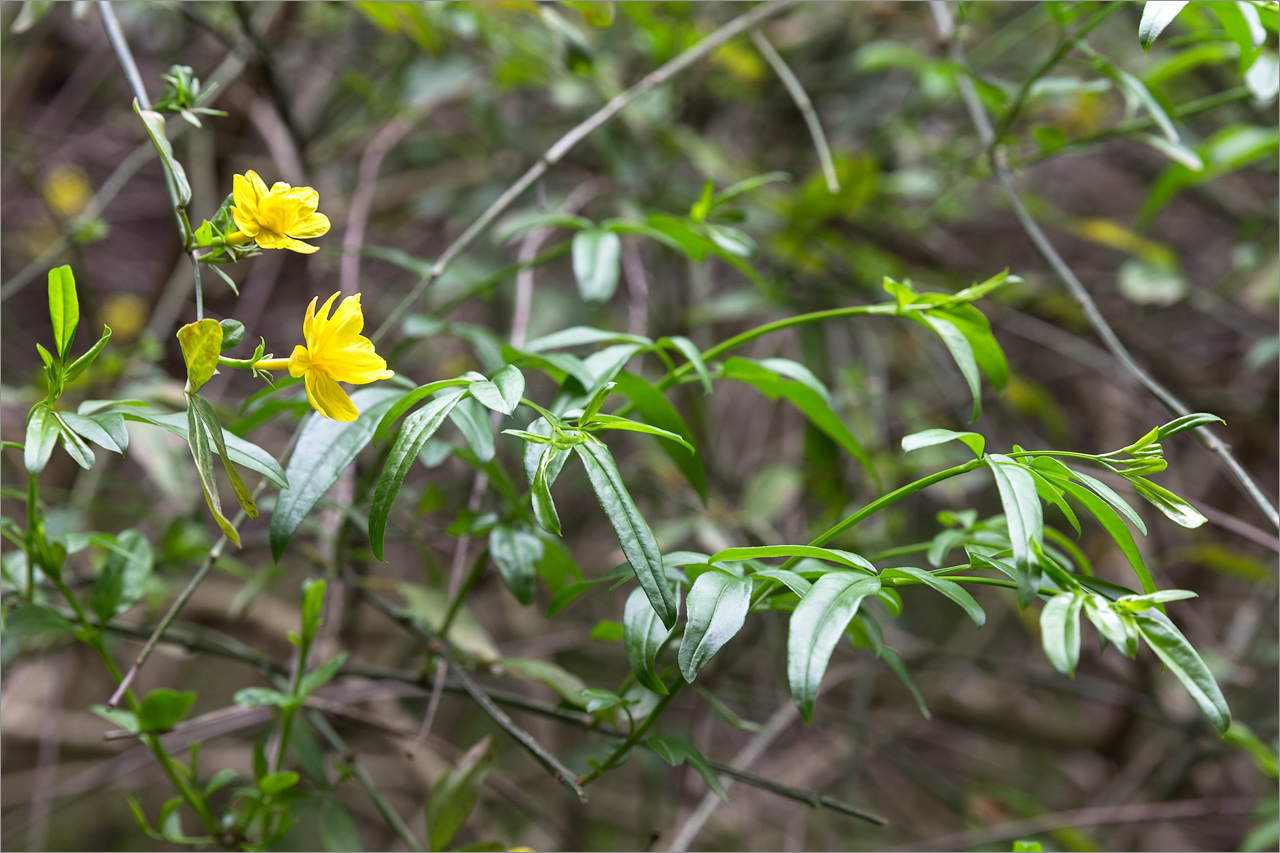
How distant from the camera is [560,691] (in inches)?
28.3

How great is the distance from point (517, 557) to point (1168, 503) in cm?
44

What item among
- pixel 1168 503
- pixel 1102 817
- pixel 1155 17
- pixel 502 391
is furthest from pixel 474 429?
pixel 1102 817

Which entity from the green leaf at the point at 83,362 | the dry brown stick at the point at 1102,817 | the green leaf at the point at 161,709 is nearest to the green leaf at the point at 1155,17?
the green leaf at the point at 83,362

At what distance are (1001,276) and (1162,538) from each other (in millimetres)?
1401

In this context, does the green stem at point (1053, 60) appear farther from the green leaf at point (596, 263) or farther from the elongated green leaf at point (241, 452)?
the elongated green leaf at point (241, 452)

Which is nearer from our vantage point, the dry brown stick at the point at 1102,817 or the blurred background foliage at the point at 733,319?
the dry brown stick at the point at 1102,817

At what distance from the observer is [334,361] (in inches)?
20.5

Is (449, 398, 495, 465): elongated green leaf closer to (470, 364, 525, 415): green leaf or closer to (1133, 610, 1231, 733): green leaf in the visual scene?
(470, 364, 525, 415): green leaf

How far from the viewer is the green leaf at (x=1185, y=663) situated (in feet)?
1.41

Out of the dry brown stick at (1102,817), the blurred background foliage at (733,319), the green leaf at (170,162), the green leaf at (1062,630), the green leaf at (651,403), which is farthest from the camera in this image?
the blurred background foliage at (733,319)

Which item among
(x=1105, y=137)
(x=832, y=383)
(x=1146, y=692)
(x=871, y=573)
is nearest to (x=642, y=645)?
(x=871, y=573)

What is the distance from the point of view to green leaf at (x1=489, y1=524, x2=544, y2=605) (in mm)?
657

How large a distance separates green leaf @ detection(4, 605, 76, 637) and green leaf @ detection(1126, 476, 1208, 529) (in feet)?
2.44

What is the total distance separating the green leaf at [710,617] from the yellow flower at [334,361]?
0.22 m
